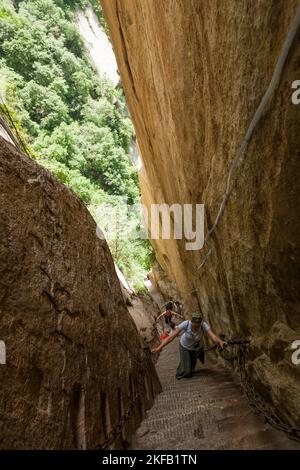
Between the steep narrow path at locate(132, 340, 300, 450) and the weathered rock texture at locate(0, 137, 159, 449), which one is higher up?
the weathered rock texture at locate(0, 137, 159, 449)

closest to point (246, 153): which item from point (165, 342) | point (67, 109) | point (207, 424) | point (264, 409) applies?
point (264, 409)

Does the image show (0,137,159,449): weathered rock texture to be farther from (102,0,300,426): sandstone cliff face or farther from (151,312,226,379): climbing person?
(102,0,300,426): sandstone cliff face

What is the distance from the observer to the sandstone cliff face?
277 cm

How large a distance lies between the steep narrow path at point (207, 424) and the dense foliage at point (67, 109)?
582 inches

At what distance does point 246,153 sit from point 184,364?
4.44 m

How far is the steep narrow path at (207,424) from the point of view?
10.2 feet

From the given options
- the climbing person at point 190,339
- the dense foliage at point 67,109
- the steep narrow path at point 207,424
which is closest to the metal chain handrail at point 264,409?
the steep narrow path at point 207,424

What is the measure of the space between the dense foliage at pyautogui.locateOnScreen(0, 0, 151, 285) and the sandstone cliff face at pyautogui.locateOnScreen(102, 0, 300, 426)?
44.2ft

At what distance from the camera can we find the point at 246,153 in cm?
349

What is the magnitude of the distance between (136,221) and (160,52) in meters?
19.9

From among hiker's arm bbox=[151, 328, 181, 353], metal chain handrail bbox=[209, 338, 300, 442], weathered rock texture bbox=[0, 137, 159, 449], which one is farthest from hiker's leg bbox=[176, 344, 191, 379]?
metal chain handrail bbox=[209, 338, 300, 442]

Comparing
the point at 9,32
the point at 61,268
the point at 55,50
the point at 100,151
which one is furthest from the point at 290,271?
the point at 55,50

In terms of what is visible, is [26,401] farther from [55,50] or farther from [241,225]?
[55,50]

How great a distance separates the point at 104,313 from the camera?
456cm
